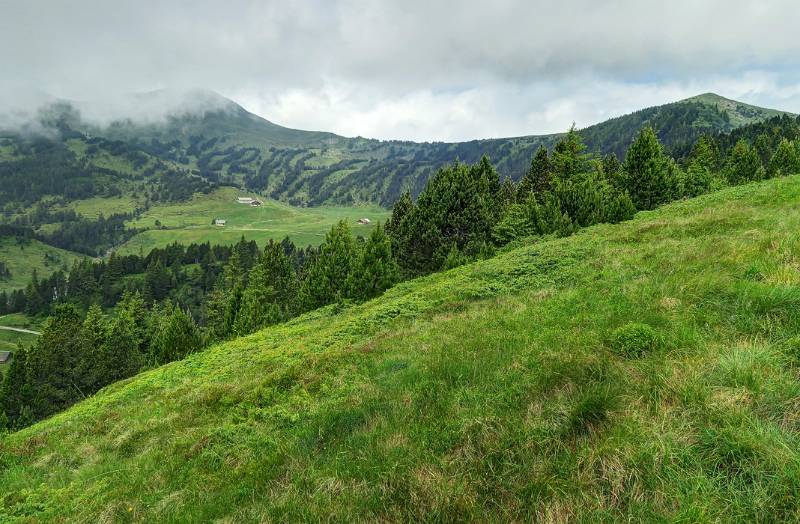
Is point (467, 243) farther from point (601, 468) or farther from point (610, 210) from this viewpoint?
point (601, 468)

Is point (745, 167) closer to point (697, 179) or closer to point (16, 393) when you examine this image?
point (697, 179)

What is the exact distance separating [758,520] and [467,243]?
4241 cm

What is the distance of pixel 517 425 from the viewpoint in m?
5.33

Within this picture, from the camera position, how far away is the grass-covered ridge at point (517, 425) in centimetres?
401

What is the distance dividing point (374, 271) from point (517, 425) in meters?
36.6

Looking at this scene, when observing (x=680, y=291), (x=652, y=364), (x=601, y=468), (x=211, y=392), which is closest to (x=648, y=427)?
(x=601, y=468)

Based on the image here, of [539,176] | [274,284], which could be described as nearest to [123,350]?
[274,284]

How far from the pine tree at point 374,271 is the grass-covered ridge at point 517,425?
86.7 ft

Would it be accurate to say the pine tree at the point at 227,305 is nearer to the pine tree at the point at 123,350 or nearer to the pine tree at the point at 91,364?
the pine tree at the point at 123,350

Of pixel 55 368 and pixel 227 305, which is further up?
pixel 227 305

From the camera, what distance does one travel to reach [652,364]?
19.8 ft

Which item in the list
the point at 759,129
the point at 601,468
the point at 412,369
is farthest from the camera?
the point at 759,129

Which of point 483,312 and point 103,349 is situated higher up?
point 483,312

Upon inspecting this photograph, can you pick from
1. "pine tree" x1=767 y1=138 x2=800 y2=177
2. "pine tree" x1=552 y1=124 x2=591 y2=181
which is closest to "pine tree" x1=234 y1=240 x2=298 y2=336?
"pine tree" x1=552 y1=124 x2=591 y2=181
